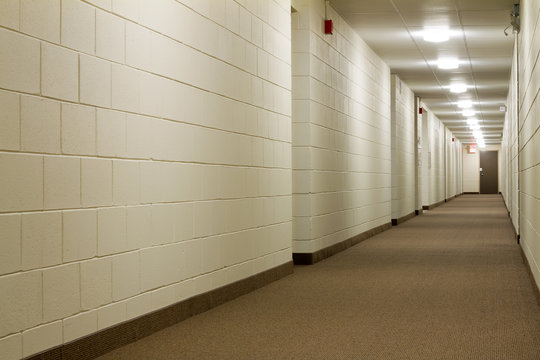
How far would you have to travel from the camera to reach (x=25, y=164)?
315 cm

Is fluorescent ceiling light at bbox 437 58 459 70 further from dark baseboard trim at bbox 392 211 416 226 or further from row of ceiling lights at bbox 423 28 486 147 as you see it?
dark baseboard trim at bbox 392 211 416 226

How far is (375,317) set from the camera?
16.0 ft

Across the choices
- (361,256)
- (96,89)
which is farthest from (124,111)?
(361,256)

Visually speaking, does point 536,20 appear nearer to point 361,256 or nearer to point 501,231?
point 361,256

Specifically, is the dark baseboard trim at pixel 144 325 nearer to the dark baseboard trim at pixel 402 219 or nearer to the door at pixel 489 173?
the dark baseboard trim at pixel 402 219

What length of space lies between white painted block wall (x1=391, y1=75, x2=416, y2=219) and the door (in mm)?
25291

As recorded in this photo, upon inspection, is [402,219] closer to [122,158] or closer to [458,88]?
[458,88]

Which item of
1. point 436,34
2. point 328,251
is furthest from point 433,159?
point 328,251

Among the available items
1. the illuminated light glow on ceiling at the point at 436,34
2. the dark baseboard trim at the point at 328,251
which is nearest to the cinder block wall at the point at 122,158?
the dark baseboard trim at the point at 328,251

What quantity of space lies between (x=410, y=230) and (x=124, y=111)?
966 cm

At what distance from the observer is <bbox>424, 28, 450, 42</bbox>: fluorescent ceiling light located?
1019 centimetres

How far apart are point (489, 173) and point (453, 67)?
2987cm

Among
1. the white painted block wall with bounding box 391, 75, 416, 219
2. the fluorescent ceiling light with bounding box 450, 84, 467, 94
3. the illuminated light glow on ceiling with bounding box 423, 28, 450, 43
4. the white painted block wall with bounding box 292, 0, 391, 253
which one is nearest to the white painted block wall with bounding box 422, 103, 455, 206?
the fluorescent ceiling light with bounding box 450, 84, 467, 94

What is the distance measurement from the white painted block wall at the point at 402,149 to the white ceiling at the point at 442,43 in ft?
1.06
